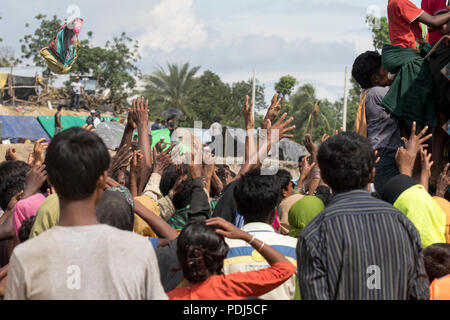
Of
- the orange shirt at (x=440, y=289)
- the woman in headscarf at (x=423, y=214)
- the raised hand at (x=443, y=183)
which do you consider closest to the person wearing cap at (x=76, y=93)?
the raised hand at (x=443, y=183)

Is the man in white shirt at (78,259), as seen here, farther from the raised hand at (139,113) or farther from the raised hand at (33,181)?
the raised hand at (139,113)

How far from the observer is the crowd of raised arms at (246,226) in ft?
6.71

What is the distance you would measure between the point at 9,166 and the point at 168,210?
1395 millimetres

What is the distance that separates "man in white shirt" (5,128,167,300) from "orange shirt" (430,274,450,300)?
1.48 metres

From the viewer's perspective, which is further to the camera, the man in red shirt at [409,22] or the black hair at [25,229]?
the man in red shirt at [409,22]

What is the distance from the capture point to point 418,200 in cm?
330

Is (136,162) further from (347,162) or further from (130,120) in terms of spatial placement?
(347,162)

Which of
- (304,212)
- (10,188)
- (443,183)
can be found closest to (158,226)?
(304,212)

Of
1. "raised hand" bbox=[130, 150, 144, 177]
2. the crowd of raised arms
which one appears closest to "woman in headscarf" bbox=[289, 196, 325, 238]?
the crowd of raised arms

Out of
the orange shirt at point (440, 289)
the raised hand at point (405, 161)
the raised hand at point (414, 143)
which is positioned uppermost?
the raised hand at point (414, 143)

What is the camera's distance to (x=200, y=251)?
2721 mm

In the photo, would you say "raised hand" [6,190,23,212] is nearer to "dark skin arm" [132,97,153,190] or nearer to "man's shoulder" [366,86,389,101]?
"dark skin arm" [132,97,153,190]

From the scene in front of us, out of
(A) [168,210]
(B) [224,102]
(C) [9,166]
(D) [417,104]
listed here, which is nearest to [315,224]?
(A) [168,210]
